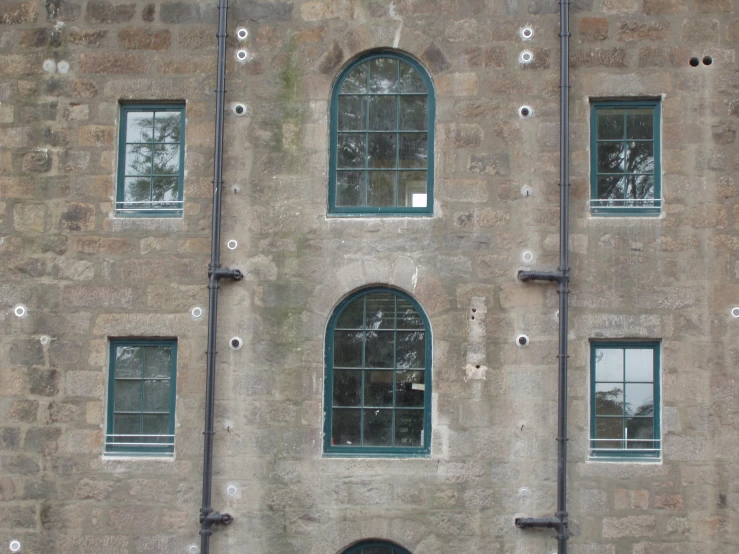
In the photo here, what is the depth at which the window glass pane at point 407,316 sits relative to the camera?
10.5m

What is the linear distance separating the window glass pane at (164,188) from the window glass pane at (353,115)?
1.86 meters

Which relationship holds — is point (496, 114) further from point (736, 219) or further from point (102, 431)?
point (102, 431)

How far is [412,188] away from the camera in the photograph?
10695 mm

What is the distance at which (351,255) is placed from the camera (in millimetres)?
10516

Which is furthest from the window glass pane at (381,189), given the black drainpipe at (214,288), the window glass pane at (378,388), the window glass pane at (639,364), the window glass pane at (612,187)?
the window glass pane at (639,364)

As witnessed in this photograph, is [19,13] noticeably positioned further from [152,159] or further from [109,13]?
[152,159]

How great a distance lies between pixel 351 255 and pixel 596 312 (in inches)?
100

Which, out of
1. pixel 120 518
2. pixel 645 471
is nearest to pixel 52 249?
pixel 120 518

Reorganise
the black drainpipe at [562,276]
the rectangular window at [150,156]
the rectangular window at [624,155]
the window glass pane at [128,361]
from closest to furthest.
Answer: the black drainpipe at [562,276], the rectangular window at [624,155], the window glass pane at [128,361], the rectangular window at [150,156]

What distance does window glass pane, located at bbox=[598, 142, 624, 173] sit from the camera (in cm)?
1059

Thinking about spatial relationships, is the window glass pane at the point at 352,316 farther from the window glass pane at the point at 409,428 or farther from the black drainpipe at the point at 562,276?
the black drainpipe at the point at 562,276

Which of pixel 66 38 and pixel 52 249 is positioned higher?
pixel 66 38

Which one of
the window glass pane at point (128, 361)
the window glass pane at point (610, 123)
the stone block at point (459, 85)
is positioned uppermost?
the stone block at point (459, 85)

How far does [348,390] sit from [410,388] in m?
0.64
